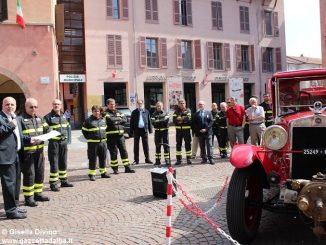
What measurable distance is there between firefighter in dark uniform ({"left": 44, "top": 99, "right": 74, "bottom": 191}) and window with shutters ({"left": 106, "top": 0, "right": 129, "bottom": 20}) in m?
22.7

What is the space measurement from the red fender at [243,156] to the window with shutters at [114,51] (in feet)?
85.2

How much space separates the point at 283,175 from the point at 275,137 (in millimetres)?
472

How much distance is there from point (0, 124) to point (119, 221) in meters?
2.31

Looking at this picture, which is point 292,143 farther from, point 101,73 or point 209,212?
point 101,73

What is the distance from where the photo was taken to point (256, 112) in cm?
1200

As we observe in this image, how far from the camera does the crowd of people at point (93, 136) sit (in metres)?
6.66

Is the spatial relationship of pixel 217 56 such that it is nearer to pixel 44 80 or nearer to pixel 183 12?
pixel 183 12

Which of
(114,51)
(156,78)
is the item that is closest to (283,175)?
(114,51)

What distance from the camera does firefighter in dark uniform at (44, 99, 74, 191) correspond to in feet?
29.0

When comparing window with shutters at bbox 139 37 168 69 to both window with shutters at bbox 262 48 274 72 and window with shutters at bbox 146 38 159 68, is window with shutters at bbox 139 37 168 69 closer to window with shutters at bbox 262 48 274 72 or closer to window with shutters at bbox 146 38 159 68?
window with shutters at bbox 146 38 159 68

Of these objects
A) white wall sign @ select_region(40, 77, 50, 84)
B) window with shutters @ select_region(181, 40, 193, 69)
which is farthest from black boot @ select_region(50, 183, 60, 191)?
window with shutters @ select_region(181, 40, 193, 69)

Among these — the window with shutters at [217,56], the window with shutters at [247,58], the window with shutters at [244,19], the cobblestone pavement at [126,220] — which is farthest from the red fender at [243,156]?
the window with shutters at [244,19]

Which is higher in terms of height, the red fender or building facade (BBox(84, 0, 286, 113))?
building facade (BBox(84, 0, 286, 113))

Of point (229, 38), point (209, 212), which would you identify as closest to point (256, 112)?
point (209, 212)
